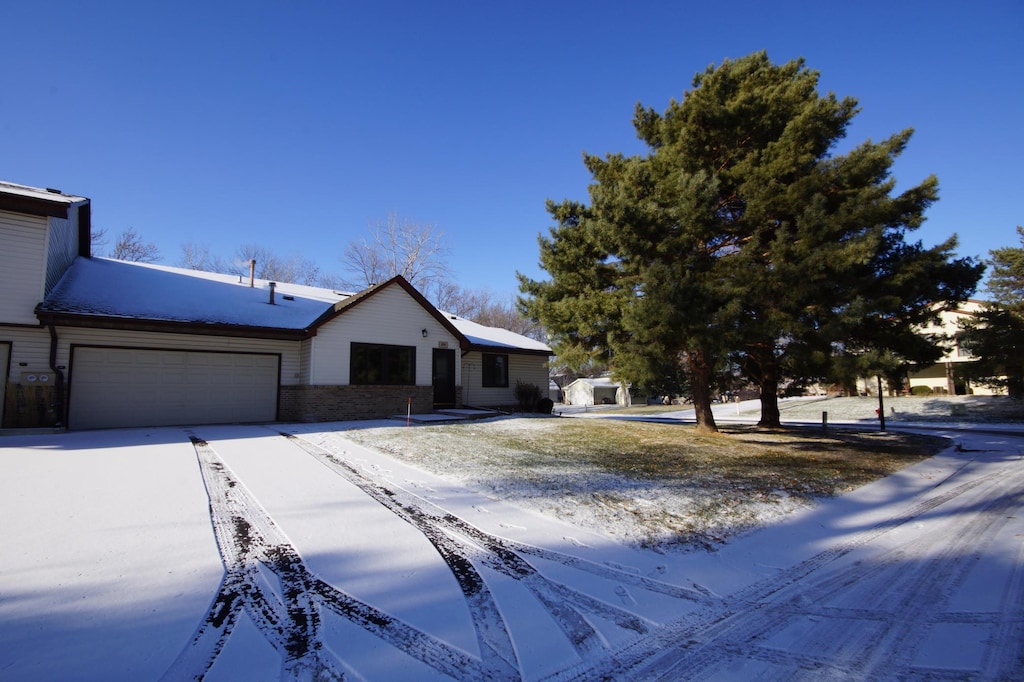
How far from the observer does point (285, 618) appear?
9.31 ft

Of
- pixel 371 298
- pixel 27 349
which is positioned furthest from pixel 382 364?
pixel 27 349

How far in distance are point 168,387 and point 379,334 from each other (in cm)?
561

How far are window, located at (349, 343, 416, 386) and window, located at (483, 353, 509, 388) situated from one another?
12.6ft

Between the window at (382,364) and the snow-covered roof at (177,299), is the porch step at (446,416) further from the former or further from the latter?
the snow-covered roof at (177,299)

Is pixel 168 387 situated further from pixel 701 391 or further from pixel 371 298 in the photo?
pixel 701 391

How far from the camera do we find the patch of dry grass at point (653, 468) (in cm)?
507

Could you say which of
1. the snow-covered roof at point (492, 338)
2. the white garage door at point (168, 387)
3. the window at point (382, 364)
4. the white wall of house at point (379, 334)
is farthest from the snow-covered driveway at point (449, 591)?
the snow-covered roof at point (492, 338)

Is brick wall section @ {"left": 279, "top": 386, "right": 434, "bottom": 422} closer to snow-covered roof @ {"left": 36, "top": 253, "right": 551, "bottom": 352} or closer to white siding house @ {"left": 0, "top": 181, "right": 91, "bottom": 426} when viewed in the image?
snow-covered roof @ {"left": 36, "top": 253, "right": 551, "bottom": 352}

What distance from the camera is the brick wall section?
13.5 meters

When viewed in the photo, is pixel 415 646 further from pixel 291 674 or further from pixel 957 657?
pixel 957 657

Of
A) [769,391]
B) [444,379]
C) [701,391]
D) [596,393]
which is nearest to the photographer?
[701,391]

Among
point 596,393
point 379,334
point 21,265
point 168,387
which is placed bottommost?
point 596,393

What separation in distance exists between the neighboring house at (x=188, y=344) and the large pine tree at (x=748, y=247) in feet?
18.4

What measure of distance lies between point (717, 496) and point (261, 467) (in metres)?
6.10
